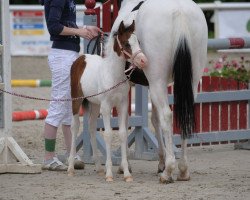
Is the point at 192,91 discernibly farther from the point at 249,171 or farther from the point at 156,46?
the point at 249,171

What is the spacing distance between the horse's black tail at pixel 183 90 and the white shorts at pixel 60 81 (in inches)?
53.6

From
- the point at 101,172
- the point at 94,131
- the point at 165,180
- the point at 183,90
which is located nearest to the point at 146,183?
the point at 165,180

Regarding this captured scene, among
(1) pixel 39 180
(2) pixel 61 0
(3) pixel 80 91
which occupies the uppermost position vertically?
(2) pixel 61 0

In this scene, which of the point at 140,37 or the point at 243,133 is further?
the point at 243,133

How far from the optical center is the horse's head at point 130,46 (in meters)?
8.61

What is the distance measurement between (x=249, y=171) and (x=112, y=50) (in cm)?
184

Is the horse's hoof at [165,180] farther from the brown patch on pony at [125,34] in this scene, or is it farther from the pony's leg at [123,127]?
the brown patch on pony at [125,34]

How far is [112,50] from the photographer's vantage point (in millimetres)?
9000

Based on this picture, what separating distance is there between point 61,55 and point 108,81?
87 centimetres

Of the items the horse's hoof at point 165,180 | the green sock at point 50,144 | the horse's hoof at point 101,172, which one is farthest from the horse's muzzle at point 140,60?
the green sock at point 50,144

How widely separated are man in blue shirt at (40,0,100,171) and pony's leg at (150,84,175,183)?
46.1 inches

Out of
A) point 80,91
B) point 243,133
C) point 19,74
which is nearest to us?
point 80,91

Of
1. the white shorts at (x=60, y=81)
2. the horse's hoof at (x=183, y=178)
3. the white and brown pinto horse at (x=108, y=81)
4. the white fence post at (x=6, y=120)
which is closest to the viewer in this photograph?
the white and brown pinto horse at (x=108, y=81)

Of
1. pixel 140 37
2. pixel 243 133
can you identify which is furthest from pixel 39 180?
pixel 243 133
